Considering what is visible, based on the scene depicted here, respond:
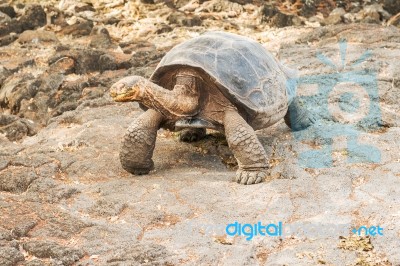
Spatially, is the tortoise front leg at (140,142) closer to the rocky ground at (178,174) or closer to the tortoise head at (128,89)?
the rocky ground at (178,174)

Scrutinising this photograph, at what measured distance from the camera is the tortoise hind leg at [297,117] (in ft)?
19.6

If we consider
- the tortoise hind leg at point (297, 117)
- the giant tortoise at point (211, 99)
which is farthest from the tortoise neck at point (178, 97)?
the tortoise hind leg at point (297, 117)

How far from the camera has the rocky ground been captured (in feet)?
11.8

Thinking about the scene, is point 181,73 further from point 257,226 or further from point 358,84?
point 358,84

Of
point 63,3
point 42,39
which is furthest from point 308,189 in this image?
point 63,3

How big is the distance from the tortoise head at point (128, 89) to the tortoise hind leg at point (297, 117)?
1.84m

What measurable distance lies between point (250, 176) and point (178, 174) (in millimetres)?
662

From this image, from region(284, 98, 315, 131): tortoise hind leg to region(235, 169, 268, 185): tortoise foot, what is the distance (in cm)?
132

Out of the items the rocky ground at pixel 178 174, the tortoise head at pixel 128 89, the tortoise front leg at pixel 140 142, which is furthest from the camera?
the tortoise front leg at pixel 140 142

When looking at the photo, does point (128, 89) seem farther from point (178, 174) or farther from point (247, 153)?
point (247, 153)

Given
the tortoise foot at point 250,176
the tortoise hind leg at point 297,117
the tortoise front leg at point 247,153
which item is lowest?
the tortoise hind leg at point 297,117

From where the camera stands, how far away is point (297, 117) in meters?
5.99

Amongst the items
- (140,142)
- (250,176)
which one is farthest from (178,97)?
(250,176)

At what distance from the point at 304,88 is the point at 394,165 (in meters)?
2.52
